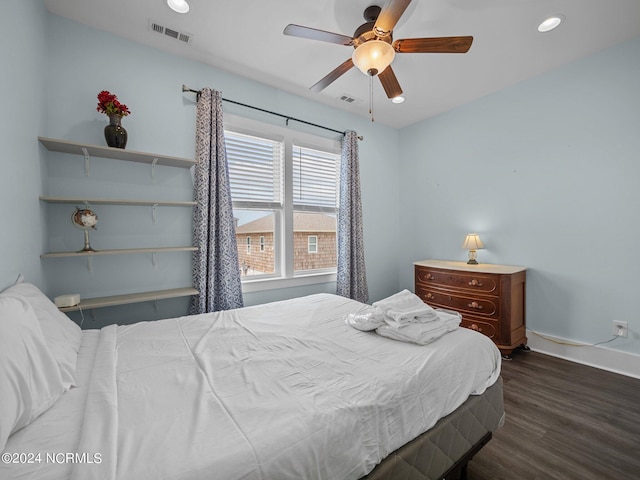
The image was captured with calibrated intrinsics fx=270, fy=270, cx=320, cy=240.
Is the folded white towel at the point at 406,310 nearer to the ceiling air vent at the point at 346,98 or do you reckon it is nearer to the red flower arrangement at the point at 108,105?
the red flower arrangement at the point at 108,105

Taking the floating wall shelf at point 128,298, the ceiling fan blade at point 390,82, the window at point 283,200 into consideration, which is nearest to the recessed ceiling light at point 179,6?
the window at point 283,200

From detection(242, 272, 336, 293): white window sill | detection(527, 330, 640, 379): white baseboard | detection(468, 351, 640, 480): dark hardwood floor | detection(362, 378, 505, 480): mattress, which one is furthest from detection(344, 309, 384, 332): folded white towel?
detection(527, 330, 640, 379): white baseboard

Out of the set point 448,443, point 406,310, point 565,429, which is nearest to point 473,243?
point 565,429

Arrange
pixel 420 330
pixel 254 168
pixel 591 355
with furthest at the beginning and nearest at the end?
1. pixel 254 168
2. pixel 591 355
3. pixel 420 330

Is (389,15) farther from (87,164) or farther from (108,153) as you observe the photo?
(87,164)

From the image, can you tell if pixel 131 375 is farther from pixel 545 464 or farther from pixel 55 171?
pixel 545 464

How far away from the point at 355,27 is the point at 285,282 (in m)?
2.48

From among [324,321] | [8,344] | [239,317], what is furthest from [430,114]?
[8,344]

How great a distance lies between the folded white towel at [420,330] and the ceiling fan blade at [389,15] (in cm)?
177

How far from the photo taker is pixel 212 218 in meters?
2.48

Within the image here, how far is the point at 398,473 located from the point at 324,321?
93cm

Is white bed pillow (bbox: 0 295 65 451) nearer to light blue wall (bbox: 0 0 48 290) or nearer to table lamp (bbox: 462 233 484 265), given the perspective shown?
light blue wall (bbox: 0 0 48 290)

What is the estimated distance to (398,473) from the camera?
3.18 ft

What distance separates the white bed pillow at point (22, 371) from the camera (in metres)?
0.73
